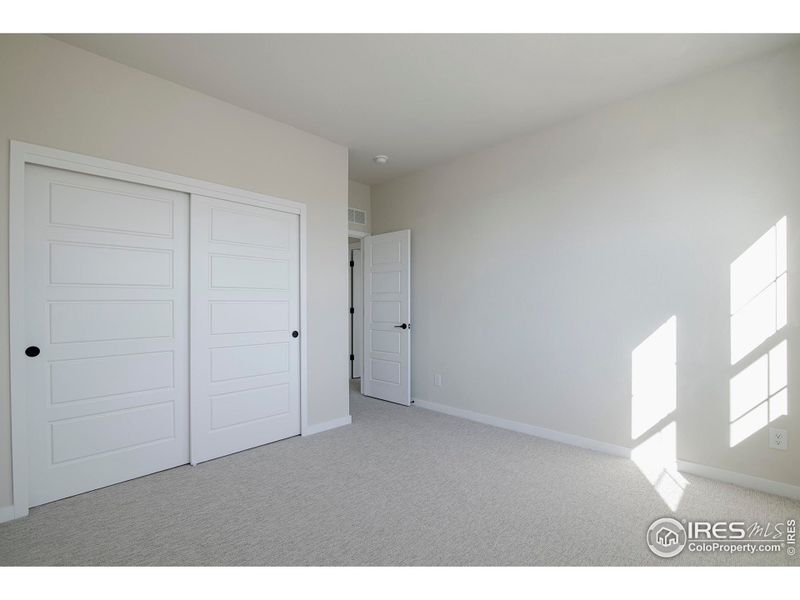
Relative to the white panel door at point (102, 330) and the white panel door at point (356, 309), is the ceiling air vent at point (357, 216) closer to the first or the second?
the white panel door at point (356, 309)

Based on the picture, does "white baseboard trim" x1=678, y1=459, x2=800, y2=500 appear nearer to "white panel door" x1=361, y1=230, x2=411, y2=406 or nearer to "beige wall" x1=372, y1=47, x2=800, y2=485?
"beige wall" x1=372, y1=47, x2=800, y2=485

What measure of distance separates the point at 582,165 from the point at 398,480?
9.81 ft

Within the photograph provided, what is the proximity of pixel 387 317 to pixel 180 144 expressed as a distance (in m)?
2.89

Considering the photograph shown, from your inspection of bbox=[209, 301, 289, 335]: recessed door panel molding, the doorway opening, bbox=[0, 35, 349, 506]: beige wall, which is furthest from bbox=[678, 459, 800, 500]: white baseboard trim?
the doorway opening

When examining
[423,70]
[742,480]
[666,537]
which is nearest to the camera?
[666,537]

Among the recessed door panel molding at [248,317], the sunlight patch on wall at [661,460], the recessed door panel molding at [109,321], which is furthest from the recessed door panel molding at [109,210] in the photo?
the sunlight patch on wall at [661,460]

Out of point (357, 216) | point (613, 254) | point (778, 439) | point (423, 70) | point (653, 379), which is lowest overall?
point (778, 439)

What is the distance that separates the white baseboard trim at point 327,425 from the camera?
3.82 metres

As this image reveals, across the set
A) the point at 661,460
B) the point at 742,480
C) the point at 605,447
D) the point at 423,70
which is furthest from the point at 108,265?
the point at 742,480

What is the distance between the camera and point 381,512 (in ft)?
7.72

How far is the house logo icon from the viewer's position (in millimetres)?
1958

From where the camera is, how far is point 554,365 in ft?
12.0

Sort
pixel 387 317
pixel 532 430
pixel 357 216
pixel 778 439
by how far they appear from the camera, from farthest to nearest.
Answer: pixel 357 216 < pixel 387 317 < pixel 532 430 < pixel 778 439

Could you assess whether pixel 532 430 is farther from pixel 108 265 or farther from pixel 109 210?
pixel 109 210
